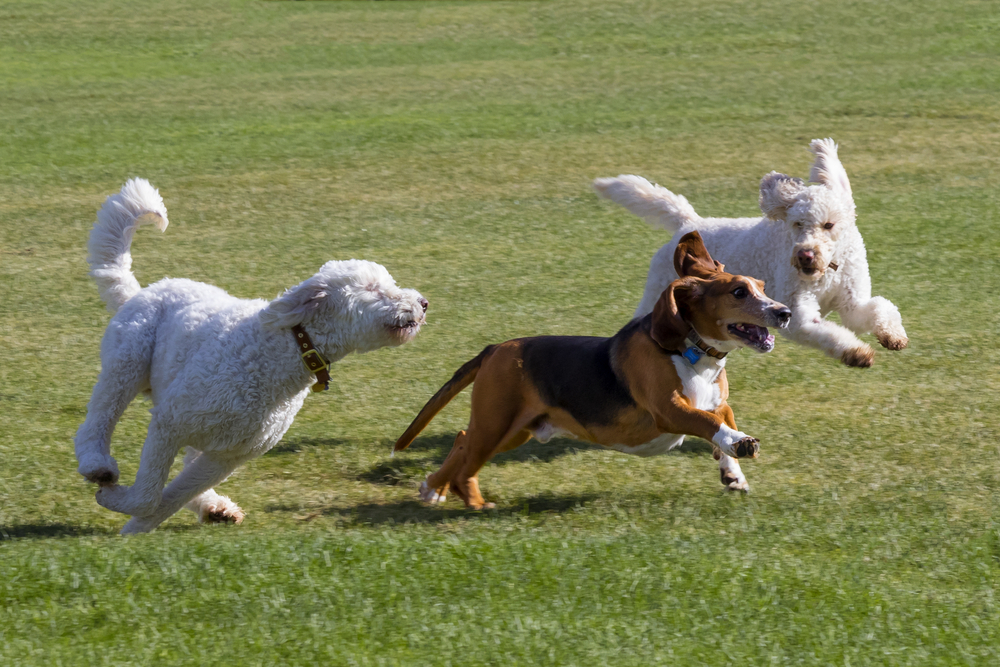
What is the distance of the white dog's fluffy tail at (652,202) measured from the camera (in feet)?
25.2

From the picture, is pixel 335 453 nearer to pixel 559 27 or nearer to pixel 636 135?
pixel 636 135

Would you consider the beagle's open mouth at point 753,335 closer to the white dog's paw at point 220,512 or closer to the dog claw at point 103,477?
the white dog's paw at point 220,512

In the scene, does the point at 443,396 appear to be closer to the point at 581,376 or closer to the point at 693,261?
the point at 581,376

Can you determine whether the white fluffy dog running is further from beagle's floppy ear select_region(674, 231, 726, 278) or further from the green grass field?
beagle's floppy ear select_region(674, 231, 726, 278)

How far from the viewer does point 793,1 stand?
23672 millimetres

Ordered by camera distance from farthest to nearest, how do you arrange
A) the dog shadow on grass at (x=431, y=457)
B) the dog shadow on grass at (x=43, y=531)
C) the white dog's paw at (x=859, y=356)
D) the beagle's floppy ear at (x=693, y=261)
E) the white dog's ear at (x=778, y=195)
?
the white dog's ear at (x=778, y=195)
the white dog's paw at (x=859, y=356)
the dog shadow on grass at (x=431, y=457)
the beagle's floppy ear at (x=693, y=261)
the dog shadow on grass at (x=43, y=531)

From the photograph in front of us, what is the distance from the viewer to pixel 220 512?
561 cm

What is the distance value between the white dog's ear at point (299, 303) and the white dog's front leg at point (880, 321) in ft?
11.4

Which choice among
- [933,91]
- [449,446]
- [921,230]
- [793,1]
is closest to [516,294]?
[449,446]

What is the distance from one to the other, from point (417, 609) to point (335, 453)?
2.31m

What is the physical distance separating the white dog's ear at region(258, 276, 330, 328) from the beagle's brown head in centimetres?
144

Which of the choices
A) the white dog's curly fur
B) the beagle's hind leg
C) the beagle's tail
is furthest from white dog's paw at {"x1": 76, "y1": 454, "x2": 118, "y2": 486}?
the white dog's curly fur

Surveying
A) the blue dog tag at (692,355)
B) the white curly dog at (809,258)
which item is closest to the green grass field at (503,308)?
the white curly dog at (809,258)

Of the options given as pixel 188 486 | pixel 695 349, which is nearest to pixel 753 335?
pixel 695 349
